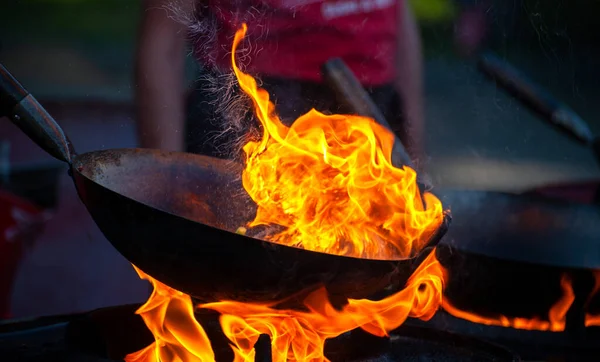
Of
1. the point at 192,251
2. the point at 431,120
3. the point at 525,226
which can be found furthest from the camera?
the point at 431,120

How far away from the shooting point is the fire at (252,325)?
1402 mm

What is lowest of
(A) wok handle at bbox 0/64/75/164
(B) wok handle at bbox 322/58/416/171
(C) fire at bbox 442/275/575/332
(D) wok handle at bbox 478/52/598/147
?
(C) fire at bbox 442/275/575/332

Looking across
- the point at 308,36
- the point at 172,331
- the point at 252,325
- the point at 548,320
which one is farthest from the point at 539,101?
the point at 172,331

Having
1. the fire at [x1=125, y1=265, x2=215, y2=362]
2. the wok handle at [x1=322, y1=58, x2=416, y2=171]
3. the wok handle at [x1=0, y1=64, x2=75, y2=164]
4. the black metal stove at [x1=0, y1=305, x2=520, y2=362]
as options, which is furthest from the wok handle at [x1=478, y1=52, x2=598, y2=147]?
the wok handle at [x1=0, y1=64, x2=75, y2=164]

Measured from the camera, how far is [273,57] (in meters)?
2.33

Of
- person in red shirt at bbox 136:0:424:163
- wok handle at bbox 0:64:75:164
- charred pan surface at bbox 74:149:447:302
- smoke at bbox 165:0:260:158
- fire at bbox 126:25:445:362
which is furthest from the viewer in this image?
person in red shirt at bbox 136:0:424:163

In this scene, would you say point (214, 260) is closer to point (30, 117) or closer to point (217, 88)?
point (30, 117)

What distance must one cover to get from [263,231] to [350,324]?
28 centimetres

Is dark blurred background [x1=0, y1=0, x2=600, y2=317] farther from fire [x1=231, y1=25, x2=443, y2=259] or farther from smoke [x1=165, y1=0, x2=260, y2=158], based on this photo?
fire [x1=231, y1=25, x2=443, y2=259]

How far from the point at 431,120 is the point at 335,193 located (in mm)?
6838

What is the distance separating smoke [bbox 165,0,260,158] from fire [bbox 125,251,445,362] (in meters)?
0.44

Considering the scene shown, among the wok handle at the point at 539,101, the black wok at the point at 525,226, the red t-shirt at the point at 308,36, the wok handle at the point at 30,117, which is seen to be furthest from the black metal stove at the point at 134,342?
the wok handle at the point at 539,101

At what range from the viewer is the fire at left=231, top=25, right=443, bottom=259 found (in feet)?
4.75

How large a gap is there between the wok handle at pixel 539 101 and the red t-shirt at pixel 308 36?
425 millimetres
